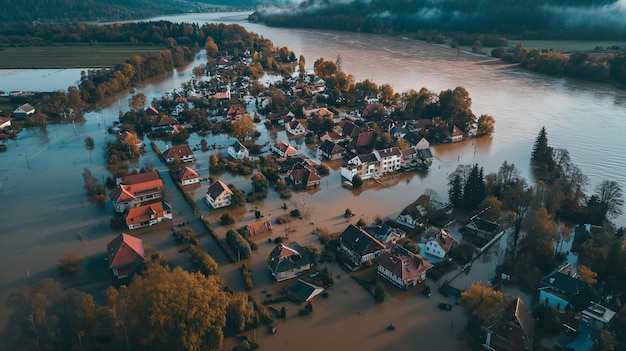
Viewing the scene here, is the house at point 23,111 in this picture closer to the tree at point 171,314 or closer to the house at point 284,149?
the house at point 284,149

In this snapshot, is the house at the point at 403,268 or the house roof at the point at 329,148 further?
the house roof at the point at 329,148

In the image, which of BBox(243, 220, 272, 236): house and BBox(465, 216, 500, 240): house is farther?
BBox(243, 220, 272, 236): house

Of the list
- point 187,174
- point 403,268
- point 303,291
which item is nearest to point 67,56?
point 187,174

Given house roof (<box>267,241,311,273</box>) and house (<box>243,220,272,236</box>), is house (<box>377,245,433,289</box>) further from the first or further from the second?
house (<box>243,220,272,236</box>)

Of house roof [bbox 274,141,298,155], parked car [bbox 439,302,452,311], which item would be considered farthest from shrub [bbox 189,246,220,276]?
house roof [bbox 274,141,298,155]

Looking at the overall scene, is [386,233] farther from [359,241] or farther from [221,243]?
[221,243]

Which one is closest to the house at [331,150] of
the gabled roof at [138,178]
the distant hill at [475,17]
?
the gabled roof at [138,178]
